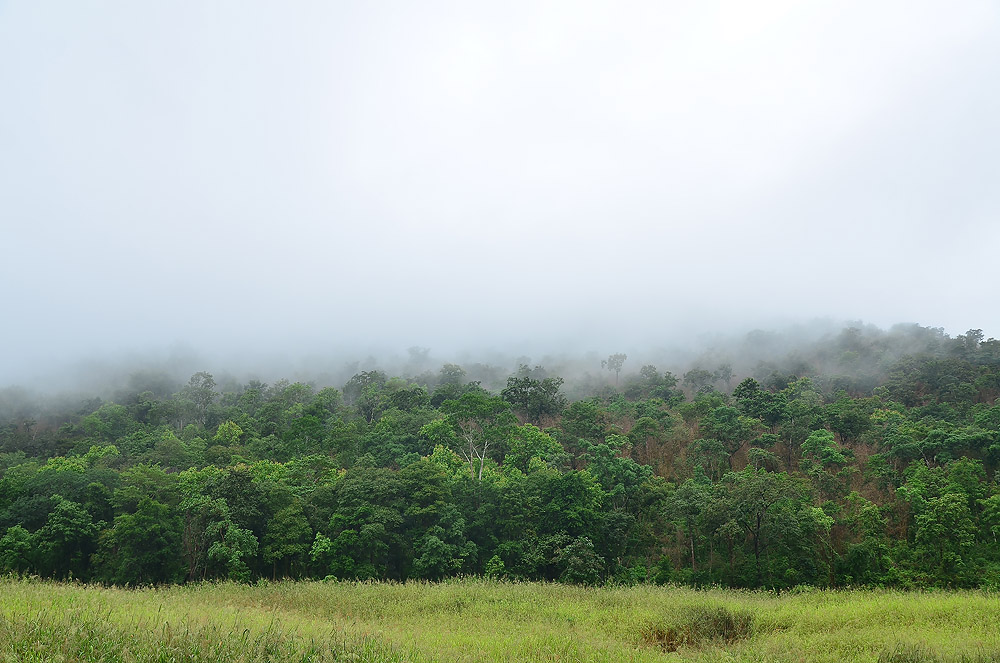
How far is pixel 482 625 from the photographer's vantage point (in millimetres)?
15195

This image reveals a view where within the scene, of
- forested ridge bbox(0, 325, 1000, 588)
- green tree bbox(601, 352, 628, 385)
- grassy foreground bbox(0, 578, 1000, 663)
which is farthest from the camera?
green tree bbox(601, 352, 628, 385)

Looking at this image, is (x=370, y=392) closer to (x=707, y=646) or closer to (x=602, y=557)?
(x=602, y=557)

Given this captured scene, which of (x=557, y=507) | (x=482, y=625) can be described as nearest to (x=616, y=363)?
(x=557, y=507)

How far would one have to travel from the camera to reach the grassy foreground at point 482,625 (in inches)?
320

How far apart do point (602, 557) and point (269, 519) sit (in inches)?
674

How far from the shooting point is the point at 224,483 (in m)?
26.8

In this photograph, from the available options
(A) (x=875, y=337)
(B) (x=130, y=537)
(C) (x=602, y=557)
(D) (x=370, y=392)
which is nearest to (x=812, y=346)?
(A) (x=875, y=337)

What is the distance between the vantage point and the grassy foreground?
26.6ft

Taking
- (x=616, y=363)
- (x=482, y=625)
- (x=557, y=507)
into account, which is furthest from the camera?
(x=616, y=363)

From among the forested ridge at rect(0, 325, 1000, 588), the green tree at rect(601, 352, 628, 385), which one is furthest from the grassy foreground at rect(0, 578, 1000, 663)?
the green tree at rect(601, 352, 628, 385)

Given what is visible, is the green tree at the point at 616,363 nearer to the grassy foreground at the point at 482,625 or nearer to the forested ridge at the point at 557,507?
the forested ridge at the point at 557,507

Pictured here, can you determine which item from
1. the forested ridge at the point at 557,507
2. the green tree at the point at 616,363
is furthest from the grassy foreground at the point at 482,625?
the green tree at the point at 616,363

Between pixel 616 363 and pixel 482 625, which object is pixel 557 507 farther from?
pixel 616 363

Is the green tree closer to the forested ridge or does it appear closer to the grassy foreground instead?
the forested ridge
